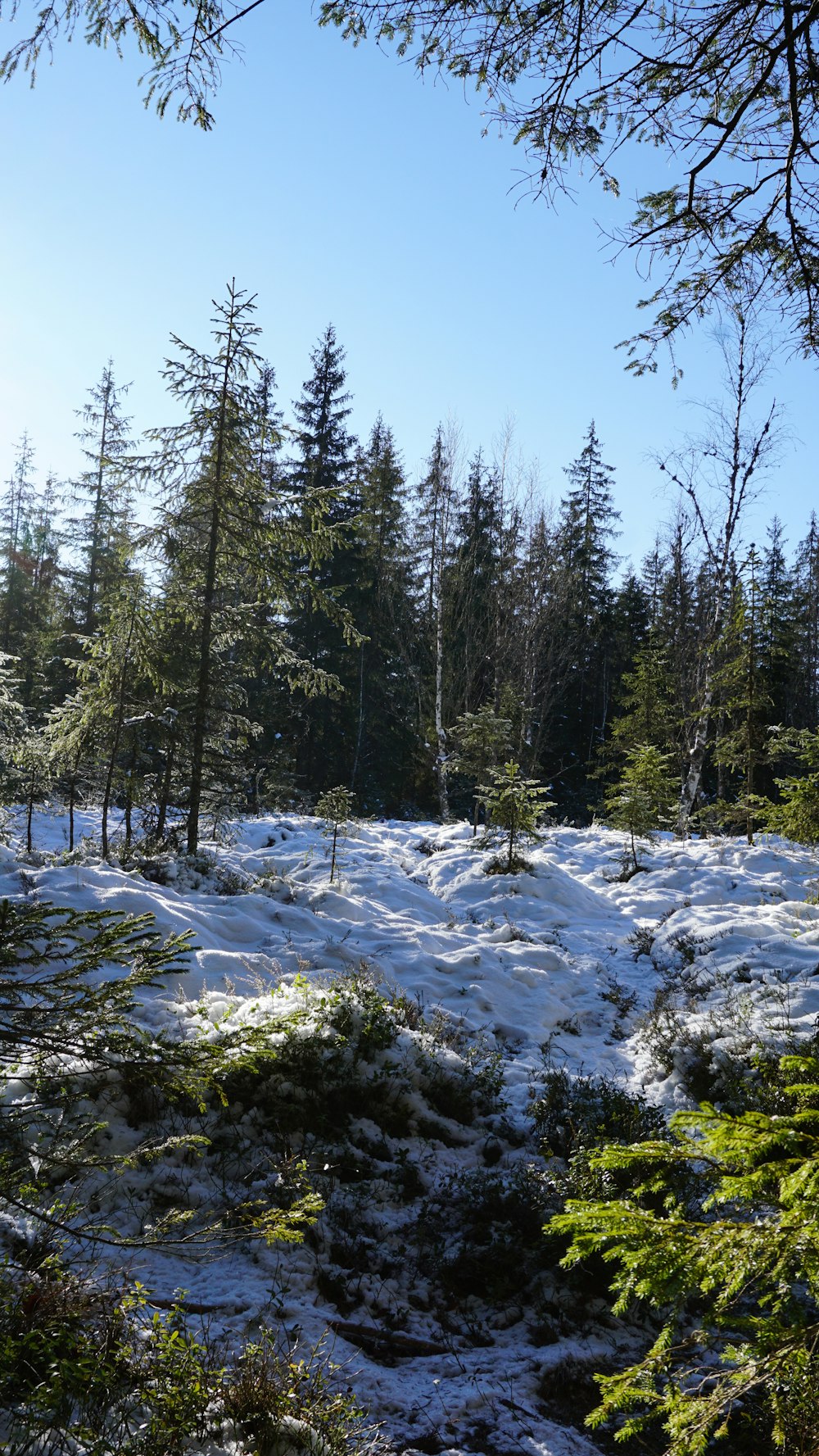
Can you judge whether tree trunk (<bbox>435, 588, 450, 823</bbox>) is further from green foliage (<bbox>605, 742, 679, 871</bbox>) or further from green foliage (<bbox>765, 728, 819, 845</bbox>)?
green foliage (<bbox>765, 728, 819, 845</bbox>)

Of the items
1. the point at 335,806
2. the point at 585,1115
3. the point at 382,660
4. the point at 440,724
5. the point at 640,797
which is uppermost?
the point at 382,660

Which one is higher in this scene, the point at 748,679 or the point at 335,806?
the point at 748,679

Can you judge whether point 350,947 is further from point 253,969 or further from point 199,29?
point 199,29

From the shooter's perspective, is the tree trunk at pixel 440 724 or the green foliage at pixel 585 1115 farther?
the tree trunk at pixel 440 724

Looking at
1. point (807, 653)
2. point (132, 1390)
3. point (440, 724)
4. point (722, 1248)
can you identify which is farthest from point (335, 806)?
point (807, 653)

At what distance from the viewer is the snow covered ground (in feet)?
12.1

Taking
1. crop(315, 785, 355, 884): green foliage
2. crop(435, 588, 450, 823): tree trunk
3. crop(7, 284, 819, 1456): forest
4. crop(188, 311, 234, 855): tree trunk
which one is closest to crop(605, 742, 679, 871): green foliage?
crop(7, 284, 819, 1456): forest

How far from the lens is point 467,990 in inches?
310

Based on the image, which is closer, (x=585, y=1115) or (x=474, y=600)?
(x=585, y=1115)

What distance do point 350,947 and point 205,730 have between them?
5.27 meters

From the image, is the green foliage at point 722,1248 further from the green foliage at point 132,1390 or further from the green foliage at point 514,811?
the green foliage at point 514,811

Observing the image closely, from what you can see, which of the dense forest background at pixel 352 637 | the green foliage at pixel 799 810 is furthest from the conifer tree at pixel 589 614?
the green foliage at pixel 799 810

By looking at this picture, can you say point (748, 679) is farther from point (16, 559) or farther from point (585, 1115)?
point (16, 559)

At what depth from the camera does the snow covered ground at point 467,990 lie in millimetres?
3678
